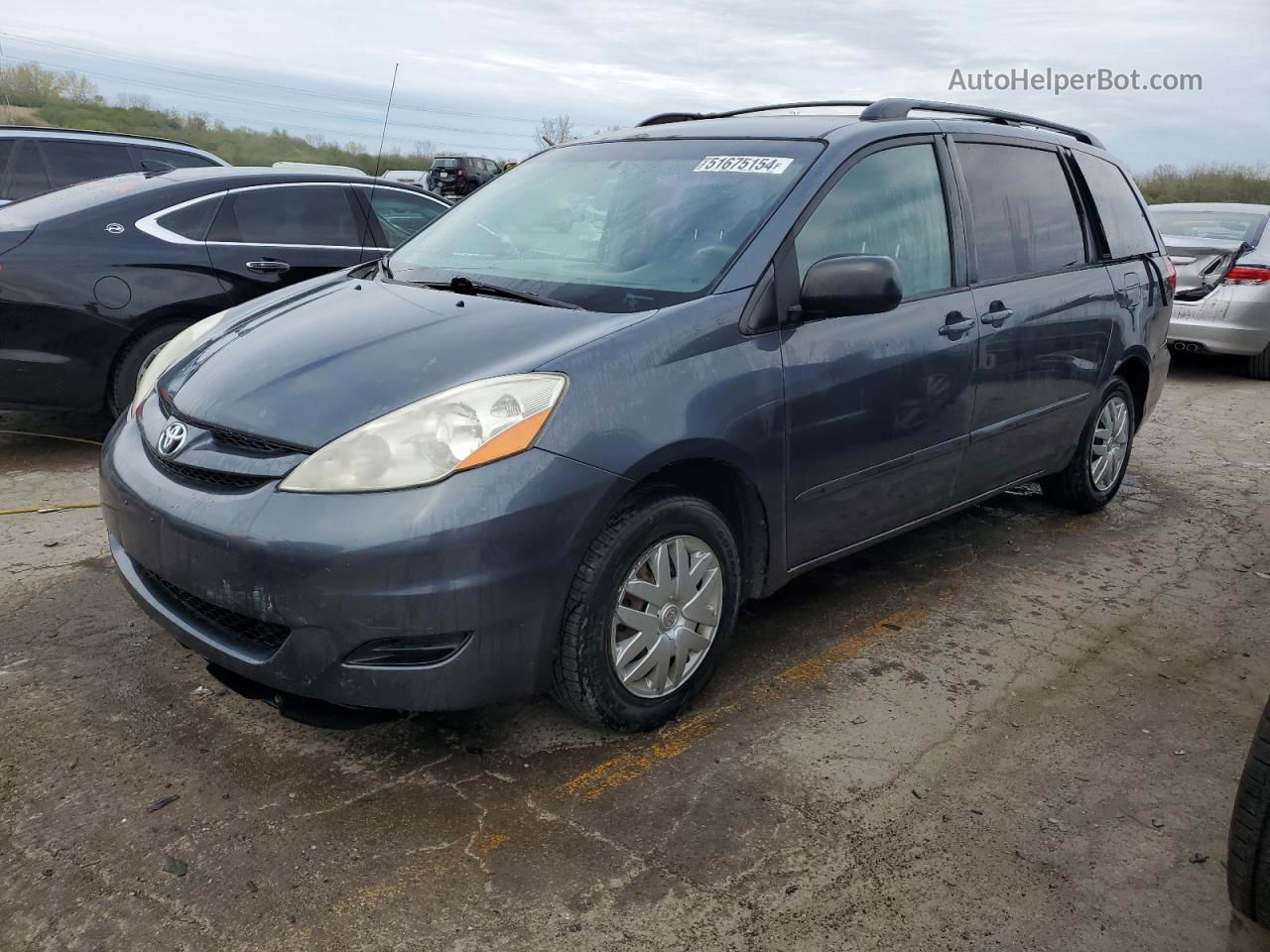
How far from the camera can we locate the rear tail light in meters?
9.27

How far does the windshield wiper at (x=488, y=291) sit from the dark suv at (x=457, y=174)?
98.3ft

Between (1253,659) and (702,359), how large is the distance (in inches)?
94.1

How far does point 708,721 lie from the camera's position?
3.22m

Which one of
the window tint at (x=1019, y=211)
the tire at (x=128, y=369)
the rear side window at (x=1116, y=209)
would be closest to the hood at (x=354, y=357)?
the window tint at (x=1019, y=211)

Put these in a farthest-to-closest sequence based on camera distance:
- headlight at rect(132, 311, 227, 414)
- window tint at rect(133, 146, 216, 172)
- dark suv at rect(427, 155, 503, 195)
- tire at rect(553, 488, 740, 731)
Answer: dark suv at rect(427, 155, 503, 195), window tint at rect(133, 146, 216, 172), headlight at rect(132, 311, 227, 414), tire at rect(553, 488, 740, 731)

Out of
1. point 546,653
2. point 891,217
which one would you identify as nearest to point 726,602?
point 546,653

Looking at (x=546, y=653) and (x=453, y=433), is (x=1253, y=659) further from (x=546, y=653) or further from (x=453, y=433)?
(x=453, y=433)

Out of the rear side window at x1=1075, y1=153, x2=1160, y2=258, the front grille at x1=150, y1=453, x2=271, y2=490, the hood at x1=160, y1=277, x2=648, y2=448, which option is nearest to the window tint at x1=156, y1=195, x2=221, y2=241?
the hood at x1=160, y1=277, x2=648, y2=448

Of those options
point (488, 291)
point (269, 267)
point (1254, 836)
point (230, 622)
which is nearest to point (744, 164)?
point (488, 291)

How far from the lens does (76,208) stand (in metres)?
5.73

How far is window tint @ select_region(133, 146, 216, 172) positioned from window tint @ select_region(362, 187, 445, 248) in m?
2.97

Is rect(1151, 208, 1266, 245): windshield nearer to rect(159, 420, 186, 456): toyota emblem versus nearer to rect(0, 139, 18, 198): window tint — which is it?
rect(159, 420, 186, 456): toyota emblem

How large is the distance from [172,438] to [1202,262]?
30.3 feet

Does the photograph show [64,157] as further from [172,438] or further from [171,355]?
[172,438]
